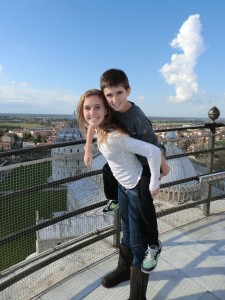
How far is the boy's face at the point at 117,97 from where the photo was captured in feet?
6.98

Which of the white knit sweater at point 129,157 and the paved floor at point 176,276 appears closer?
the white knit sweater at point 129,157

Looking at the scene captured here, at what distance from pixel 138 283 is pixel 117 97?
1.43m

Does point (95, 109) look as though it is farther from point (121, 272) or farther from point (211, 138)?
point (211, 138)

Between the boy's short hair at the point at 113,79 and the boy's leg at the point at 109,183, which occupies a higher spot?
the boy's short hair at the point at 113,79

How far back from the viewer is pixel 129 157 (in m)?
2.25

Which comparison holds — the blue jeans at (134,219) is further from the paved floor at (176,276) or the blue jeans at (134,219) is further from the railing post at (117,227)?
the railing post at (117,227)

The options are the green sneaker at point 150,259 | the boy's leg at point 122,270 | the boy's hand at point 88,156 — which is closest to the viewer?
the green sneaker at point 150,259

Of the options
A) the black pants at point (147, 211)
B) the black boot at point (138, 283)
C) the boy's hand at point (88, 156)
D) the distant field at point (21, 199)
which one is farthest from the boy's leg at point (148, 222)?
the distant field at point (21, 199)

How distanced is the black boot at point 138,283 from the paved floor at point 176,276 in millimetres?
256

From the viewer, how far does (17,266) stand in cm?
306

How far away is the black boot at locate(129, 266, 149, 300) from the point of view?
247cm

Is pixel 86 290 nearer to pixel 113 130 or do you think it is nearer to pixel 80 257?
pixel 80 257

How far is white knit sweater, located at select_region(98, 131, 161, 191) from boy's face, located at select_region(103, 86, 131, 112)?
6.8 inches

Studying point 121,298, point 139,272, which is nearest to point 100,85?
point 139,272
